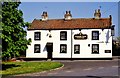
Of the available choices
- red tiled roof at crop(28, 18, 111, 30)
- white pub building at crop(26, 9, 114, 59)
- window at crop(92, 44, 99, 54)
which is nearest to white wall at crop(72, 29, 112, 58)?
white pub building at crop(26, 9, 114, 59)

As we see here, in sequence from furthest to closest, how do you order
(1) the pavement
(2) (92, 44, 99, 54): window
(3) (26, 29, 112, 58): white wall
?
(2) (92, 44, 99, 54): window, (3) (26, 29, 112, 58): white wall, (1) the pavement

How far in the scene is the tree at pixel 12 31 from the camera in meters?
28.7

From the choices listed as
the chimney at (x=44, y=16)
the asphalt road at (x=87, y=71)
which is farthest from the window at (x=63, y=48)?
the asphalt road at (x=87, y=71)

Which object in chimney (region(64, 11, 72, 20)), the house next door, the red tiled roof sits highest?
chimney (region(64, 11, 72, 20))

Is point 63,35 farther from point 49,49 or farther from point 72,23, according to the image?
point 49,49

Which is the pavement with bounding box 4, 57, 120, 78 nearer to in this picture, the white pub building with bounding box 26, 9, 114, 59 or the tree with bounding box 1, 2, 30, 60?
the tree with bounding box 1, 2, 30, 60

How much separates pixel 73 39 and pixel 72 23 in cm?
326

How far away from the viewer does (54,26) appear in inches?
1890

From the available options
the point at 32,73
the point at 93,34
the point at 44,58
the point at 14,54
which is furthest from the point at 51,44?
the point at 32,73

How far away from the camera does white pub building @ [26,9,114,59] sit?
150 feet

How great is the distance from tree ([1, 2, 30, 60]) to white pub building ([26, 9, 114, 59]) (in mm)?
15652

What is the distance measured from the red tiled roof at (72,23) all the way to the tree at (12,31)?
55.4 ft

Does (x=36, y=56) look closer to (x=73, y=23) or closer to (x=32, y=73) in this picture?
(x=73, y=23)

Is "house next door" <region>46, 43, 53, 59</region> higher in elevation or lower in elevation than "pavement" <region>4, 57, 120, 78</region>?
higher
